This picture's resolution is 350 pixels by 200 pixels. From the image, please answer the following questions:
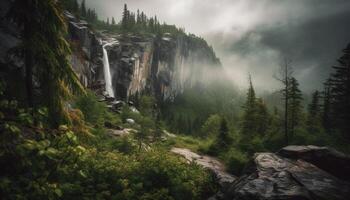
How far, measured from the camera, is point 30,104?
7.98 metres

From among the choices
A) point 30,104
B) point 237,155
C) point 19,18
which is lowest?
point 237,155

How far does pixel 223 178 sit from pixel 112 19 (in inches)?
7051

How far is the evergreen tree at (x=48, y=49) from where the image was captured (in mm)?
7098

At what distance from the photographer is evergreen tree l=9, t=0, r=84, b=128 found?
23.3ft

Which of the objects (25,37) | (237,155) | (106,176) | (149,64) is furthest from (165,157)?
(149,64)

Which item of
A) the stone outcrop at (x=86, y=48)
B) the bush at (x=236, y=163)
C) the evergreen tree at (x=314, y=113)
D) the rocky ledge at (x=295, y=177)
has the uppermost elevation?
the stone outcrop at (x=86, y=48)

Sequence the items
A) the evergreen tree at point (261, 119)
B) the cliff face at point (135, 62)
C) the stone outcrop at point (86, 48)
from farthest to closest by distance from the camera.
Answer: the cliff face at point (135, 62), the stone outcrop at point (86, 48), the evergreen tree at point (261, 119)

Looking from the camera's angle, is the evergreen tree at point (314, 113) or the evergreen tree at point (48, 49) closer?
the evergreen tree at point (48, 49)

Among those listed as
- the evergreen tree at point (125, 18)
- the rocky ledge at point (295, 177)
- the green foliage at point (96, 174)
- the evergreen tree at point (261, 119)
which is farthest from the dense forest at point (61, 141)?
the evergreen tree at point (125, 18)

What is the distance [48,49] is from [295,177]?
11.8 meters

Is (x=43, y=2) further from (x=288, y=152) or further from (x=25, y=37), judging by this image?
(x=288, y=152)

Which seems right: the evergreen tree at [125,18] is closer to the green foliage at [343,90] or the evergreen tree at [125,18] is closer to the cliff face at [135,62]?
Result: the cliff face at [135,62]

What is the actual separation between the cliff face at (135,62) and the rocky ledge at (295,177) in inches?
1302

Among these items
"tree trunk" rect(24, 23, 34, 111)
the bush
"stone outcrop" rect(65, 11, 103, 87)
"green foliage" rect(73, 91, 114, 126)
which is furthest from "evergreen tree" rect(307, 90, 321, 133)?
"tree trunk" rect(24, 23, 34, 111)
